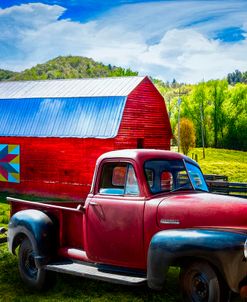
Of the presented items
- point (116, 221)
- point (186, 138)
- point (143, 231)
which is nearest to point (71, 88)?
point (116, 221)

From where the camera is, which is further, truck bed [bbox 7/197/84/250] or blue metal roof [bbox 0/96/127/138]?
blue metal roof [bbox 0/96/127/138]

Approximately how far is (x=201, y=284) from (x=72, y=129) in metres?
19.5

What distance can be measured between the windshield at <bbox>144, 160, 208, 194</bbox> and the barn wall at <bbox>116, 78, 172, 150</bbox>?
54.4 ft

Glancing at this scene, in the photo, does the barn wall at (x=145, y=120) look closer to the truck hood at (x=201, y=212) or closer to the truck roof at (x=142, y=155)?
the truck roof at (x=142, y=155)

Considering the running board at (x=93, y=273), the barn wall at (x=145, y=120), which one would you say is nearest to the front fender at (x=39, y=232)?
the running board at (x=93, y=273)

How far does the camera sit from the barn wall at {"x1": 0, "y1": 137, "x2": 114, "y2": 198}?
25.1 meters

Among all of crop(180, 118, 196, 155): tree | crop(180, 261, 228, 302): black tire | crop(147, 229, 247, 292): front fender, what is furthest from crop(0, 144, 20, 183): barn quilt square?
crop(180, 118, 196, 155): tree

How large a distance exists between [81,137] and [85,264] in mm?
17050

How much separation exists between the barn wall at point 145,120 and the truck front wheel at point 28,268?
15920 millimetres

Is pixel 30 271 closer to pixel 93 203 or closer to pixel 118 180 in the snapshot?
pixel 93 203

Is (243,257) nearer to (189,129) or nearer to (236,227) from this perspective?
(236,227)

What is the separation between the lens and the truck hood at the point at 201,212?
6.71 metres

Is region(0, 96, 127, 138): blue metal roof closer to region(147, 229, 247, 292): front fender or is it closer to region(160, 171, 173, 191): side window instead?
region(160, 171, 173, 191): side window

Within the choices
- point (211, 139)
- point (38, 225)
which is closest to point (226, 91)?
point (211, 139)
